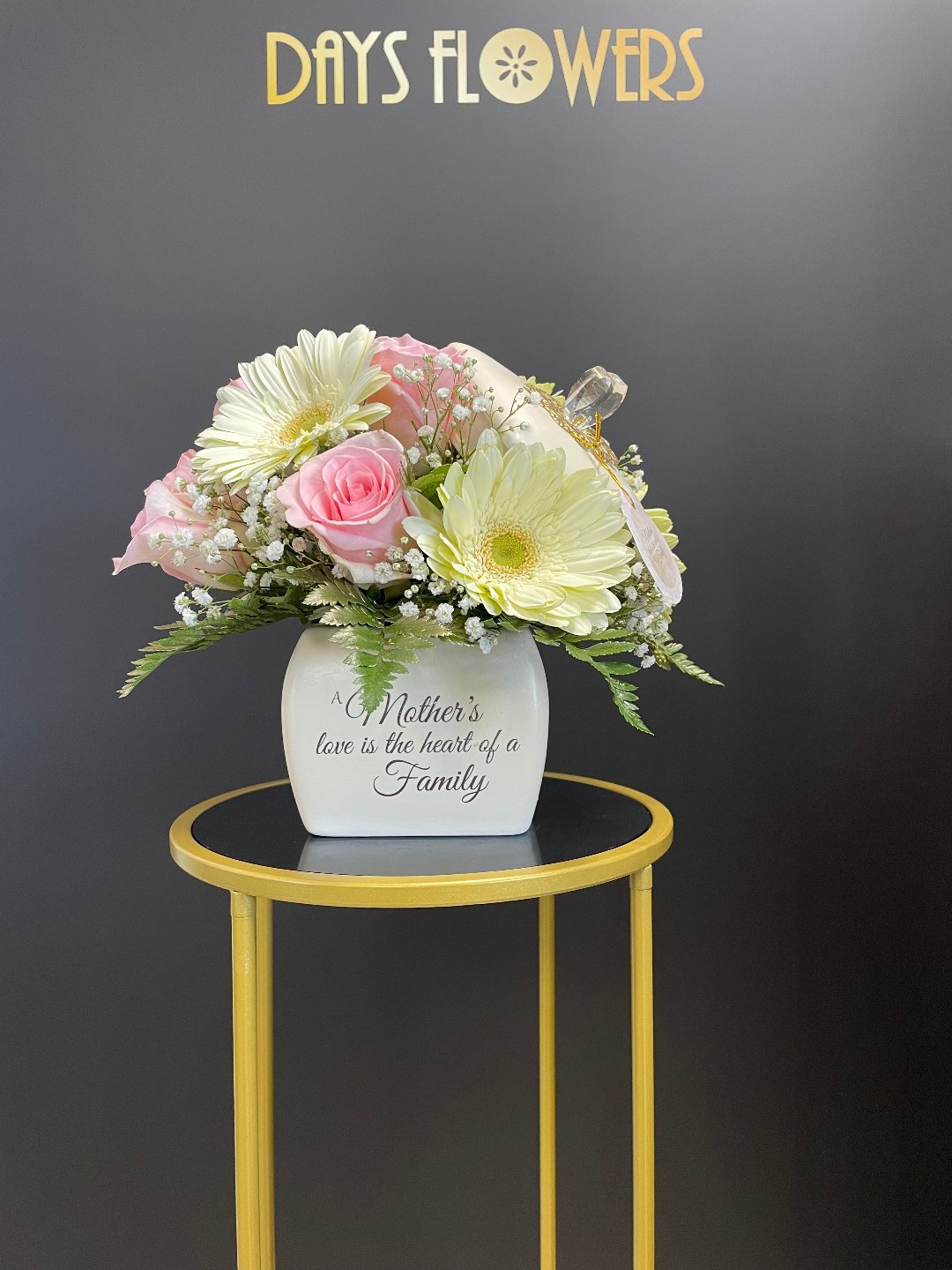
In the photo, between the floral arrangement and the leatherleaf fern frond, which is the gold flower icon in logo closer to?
the floral arrangement

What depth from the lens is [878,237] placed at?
1359 millimetres

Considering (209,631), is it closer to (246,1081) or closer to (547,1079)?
(246,1081)

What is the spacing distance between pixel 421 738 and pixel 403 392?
28 centimetres

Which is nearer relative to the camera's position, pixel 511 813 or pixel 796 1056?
pixel 511 813

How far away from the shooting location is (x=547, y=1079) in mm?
1186

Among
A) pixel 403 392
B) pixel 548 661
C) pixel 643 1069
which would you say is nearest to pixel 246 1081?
pixel 643 1069

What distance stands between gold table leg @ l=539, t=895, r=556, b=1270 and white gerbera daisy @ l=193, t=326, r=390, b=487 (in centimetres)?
60

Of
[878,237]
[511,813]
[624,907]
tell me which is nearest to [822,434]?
[878,237]

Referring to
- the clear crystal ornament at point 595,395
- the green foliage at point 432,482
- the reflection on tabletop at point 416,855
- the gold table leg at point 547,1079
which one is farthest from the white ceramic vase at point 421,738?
the gold table leg at point 547,1079

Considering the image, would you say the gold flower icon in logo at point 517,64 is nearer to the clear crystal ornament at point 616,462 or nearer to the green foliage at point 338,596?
the clear crystal ornament at point 616,462

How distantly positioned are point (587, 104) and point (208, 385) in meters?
0.61

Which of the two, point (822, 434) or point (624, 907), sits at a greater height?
point (822, 434)

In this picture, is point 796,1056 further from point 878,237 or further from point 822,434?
point 878,237

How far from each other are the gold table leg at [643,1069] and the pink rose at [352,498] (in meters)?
0.36
